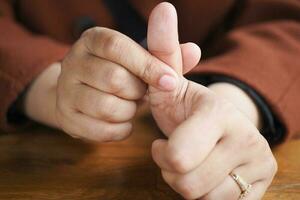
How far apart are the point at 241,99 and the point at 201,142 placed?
0.44ft

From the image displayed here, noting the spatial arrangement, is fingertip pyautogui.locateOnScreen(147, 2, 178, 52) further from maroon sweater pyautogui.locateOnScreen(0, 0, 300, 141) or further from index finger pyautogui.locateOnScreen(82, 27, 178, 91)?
maroon sweater pyautogui.locateOnScreen(0, 0, 300, 141)

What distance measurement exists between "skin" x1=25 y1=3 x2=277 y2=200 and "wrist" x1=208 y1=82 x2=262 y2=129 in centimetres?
7

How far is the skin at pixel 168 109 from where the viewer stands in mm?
284

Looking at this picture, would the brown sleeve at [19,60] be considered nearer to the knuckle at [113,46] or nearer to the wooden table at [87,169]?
the wooden table at [87,169]

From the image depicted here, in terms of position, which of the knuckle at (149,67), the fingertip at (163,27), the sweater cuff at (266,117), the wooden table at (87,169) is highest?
the fingertip at (163,27)

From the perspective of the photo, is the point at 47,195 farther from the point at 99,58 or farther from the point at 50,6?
the point at 50,6

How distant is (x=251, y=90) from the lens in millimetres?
407

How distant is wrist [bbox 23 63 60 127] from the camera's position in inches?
16.9

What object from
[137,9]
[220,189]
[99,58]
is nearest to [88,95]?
[99,58]

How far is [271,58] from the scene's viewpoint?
1.48ft

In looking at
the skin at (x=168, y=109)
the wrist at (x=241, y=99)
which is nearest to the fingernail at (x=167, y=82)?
the skin at (x=168, y=109)

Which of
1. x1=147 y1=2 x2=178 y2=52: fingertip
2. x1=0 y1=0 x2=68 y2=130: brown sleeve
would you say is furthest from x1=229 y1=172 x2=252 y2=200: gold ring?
x1=0 y1=0 x2=68 y2=130: brown sleeve

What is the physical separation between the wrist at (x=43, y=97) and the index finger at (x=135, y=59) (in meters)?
0.13

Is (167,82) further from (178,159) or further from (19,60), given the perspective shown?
(19,60)
